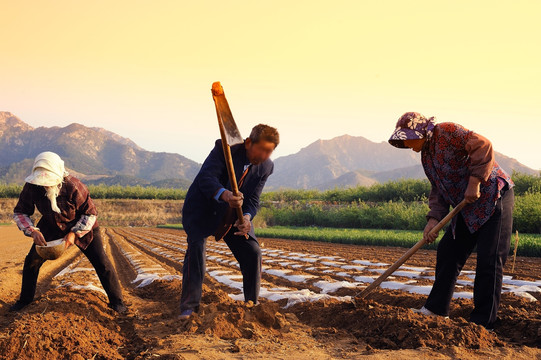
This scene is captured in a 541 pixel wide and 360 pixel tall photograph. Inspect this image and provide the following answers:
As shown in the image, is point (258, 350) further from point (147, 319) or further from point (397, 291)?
point (397, 291)

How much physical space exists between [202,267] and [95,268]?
1.15 meters

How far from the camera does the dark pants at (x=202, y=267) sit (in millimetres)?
3598

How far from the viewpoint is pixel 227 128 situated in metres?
3.24

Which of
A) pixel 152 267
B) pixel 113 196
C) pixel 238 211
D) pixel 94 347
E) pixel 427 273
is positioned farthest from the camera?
pixel 113 196

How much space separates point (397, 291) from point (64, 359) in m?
3.43

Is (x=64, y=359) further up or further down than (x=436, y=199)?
further down

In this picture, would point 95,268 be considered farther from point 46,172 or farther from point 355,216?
point 355,216

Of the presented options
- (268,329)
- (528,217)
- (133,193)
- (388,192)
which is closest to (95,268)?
(268,329)

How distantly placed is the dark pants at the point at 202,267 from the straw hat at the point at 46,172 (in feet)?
4.07

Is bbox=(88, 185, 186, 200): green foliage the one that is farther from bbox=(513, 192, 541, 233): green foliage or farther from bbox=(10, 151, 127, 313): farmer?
bbox=(10, 151, 127, 313): farmer

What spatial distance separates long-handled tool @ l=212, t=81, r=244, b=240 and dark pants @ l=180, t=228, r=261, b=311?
388 mm

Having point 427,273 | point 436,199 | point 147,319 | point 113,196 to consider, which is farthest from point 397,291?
point 113,196

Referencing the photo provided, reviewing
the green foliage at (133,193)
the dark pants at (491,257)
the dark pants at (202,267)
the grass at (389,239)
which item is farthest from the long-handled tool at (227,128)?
the green foliage at (133,193)

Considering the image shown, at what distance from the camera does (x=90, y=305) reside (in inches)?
165
